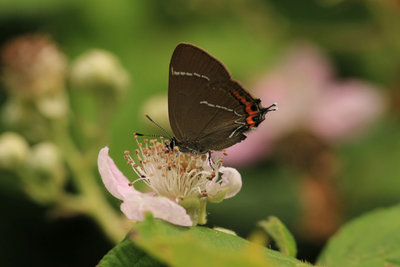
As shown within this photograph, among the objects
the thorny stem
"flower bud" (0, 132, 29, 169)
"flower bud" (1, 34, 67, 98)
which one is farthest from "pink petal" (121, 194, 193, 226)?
"flower bud" (1, 34, 67, 98)

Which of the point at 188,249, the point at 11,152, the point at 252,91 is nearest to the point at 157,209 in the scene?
the point at 188,249

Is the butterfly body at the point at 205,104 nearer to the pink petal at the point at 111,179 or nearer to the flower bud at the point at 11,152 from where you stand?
the pink petal at the point at 111,179

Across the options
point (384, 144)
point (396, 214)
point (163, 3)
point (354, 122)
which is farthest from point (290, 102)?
point (396, 214)

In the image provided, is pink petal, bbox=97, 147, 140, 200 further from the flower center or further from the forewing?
the forewing

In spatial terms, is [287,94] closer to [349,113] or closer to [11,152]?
[349,113]

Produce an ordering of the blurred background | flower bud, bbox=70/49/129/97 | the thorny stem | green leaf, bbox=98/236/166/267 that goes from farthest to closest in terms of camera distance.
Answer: the blurred background
flower bud, bbox=70/49/129/97
the thorny stem
green leaf, bbox=98/236/166/267

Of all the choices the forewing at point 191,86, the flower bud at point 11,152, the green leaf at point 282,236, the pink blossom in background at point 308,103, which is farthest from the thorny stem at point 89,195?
the pink blossom in background at point 308,103
